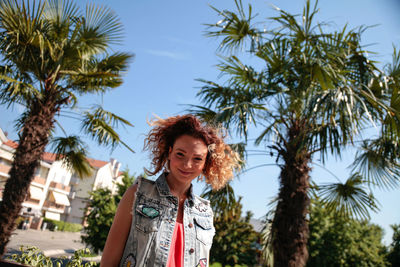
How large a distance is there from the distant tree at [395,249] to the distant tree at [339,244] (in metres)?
1.86

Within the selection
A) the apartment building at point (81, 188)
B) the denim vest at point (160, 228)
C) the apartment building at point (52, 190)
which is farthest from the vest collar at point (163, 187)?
the apartment building at point (81, 188)

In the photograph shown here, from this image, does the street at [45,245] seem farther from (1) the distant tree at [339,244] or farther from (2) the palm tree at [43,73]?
(1) the distant tree at [339,244]

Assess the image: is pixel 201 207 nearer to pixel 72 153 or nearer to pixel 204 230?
pixel 204 230

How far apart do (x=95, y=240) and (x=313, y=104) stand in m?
14.9

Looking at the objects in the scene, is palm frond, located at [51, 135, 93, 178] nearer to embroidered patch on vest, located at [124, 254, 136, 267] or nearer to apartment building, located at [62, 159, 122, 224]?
embroidered patch on vest, located at [124, 254, 136, 267]

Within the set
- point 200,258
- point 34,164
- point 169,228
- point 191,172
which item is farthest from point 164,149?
point 34,164

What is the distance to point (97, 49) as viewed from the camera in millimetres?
7680

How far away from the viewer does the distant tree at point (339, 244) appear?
18531 millimetres

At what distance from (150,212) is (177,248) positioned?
0.25 metres

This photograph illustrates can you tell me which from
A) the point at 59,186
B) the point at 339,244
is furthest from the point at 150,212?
the point at 59,186

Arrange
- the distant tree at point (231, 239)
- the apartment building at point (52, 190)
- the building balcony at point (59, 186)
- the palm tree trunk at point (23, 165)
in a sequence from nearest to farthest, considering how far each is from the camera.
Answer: the palm tree trunk at point (23, 165) → the distant tree at point (231, 239) → the apartment building at point (52, 190) → the building balcony at point (59, 186)

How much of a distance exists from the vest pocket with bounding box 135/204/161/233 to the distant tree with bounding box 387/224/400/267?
24805 mm

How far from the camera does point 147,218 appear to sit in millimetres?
1541

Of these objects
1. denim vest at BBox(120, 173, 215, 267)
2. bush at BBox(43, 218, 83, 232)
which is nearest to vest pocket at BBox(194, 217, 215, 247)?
denim vest at BBox(120, 173, 215, 267)
